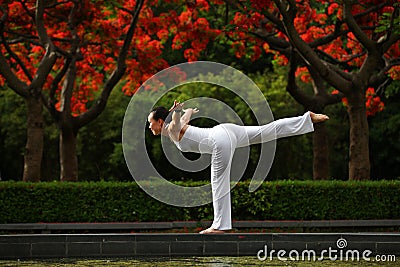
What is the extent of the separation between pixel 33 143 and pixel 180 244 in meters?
6.86

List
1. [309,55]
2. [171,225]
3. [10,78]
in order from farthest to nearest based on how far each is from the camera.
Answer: [10,78] < [309,55] < [171,225]

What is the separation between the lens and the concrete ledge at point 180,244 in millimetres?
10094

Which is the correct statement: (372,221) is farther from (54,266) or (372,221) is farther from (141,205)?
(54,266)

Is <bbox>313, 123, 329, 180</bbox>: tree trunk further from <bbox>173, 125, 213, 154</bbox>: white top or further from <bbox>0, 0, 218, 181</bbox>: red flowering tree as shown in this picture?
<bbox>173, 125, 213, 154</bbox>: white top

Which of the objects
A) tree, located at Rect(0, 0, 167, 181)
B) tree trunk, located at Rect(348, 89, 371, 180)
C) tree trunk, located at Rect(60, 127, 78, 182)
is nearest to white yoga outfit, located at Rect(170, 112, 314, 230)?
tree trunk, located at Rect(348, 89, 371, 180)

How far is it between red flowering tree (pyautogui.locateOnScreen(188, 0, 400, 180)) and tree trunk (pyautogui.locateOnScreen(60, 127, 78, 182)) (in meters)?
4.33

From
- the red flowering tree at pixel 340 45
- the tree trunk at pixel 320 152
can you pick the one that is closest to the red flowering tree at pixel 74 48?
the red flowering tree at pixel 340 45

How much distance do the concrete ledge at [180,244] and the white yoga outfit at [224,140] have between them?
52 cm

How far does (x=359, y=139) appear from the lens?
16328 mm

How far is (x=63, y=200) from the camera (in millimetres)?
14711

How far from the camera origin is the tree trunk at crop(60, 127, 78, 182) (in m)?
18.0

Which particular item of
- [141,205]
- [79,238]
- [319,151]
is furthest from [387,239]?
[319,151]

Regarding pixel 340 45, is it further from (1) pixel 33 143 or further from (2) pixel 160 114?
(2) pixel 160 114

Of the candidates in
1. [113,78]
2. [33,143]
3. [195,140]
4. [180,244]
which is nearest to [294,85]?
[113,78]
